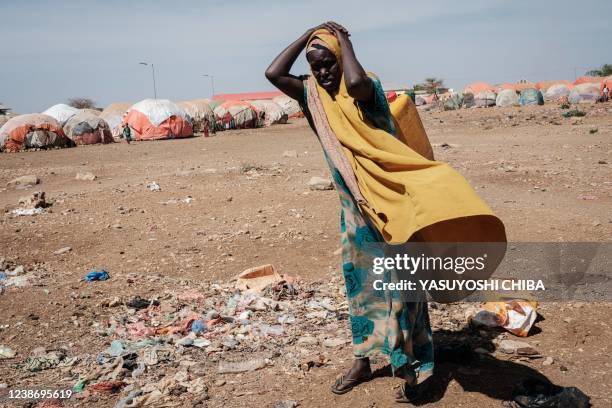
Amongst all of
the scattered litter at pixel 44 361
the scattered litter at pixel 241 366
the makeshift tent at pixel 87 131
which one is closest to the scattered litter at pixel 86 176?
the scattered litter at pixel 44 361

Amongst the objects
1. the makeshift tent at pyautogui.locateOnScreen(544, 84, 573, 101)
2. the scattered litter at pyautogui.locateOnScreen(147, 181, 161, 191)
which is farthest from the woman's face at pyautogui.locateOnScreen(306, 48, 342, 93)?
the makeshift tent at pyautogui.locateOnScreen(544, 84, 573, 101)

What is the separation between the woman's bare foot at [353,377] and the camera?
267 centimetres

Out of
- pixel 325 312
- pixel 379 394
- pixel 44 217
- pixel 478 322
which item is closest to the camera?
pixel 379 394

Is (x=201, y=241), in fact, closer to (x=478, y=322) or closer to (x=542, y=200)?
(x=478, y=322)

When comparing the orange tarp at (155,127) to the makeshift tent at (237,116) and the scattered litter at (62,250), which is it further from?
the scattered litter at (62,250)

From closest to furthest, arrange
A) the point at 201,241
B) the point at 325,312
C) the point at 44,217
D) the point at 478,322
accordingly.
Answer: the point at 478,322
the point at 325,312
the point at 201,241
the point at 44,217

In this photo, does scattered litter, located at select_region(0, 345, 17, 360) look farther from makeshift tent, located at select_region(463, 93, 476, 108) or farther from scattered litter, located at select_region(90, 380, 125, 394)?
makeshift tent, located at select_region(463, 93, 476, 108)

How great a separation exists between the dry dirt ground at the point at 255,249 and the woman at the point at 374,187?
0.35 m

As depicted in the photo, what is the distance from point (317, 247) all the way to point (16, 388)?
9.54 feet

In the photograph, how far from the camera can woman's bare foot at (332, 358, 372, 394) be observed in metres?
2.67

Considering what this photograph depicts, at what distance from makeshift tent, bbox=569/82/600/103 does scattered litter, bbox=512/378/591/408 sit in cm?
2718

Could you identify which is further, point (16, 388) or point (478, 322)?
point (478, 322)

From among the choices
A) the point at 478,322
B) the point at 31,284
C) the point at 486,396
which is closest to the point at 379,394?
the point at 486,396

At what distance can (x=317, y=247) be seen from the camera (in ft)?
17.4
